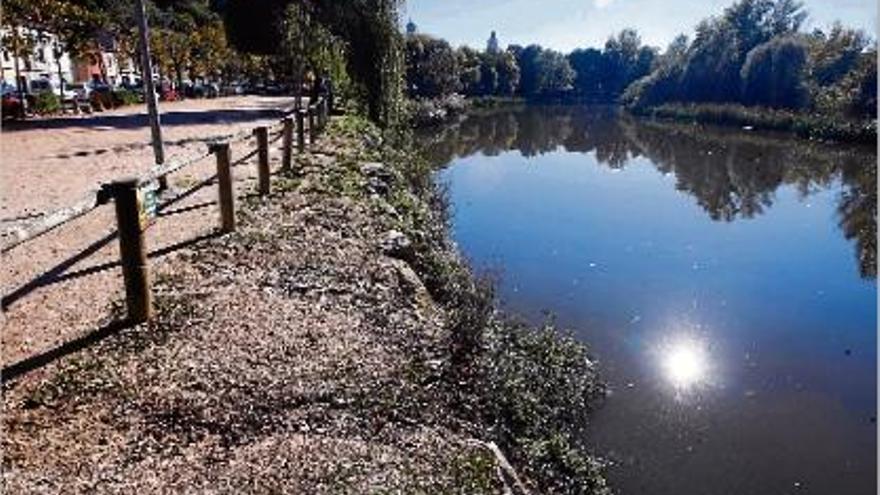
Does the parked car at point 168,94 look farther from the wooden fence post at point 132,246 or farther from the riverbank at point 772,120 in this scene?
the wooden fence post at point 132,246

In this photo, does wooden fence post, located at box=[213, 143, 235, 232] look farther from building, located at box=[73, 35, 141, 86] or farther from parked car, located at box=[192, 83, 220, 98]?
building, located at box=[73, 35, 141, 86]

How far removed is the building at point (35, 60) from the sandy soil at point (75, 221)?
6.02 meters

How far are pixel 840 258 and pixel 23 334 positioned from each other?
1397 centimetres

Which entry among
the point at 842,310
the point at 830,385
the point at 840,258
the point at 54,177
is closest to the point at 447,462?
the point at 830,385

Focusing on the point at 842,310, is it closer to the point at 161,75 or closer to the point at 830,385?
the point at 830,385

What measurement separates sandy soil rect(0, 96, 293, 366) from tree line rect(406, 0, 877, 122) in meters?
21.7

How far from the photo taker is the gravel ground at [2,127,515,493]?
402cm

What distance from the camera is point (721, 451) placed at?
711 cm

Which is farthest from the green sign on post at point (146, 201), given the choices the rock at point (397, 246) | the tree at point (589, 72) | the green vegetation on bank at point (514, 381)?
the tree at point (589, 72)

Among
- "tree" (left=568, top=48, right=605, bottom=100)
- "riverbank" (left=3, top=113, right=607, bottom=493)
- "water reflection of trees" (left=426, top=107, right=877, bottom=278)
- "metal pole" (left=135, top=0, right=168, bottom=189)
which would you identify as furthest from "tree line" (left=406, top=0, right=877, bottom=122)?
"riverbank" (left=3, top=113, right=607, bottom=493)

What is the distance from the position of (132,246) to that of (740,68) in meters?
59.2

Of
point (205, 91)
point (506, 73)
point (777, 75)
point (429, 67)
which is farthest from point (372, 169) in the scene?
point (506, 73)

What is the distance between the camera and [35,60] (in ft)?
142

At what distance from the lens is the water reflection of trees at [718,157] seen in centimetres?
2034
